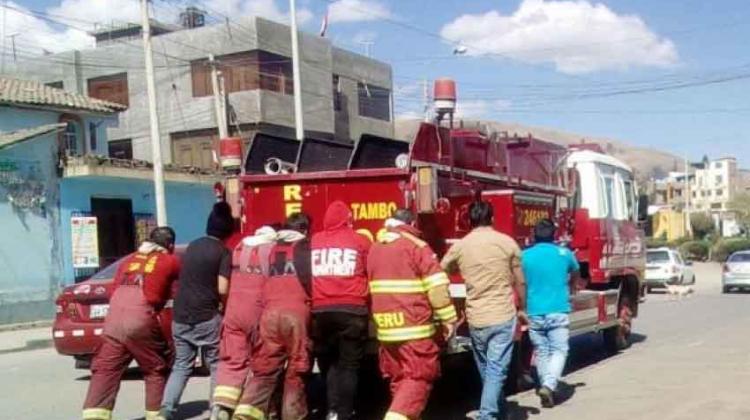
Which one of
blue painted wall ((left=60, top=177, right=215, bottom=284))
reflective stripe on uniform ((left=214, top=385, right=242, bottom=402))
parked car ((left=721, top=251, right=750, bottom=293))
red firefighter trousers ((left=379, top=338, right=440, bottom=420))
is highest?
blue painted wall ((left=60, top=177, right=215, bottom=284))

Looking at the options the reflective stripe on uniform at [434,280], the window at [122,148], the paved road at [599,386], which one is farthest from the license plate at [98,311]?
the window at [122,148]

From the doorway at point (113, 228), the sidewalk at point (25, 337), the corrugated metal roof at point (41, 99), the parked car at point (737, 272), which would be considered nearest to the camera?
the sidewalk at point (25, 337)

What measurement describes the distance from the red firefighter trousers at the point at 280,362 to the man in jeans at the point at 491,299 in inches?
52.2

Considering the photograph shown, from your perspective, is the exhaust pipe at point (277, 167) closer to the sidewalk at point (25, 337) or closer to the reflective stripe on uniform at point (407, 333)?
the reflective stripe on uniform at point (407, 333)

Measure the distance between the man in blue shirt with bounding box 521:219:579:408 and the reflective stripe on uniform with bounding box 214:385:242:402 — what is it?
9.13ft

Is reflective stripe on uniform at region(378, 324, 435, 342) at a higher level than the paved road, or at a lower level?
higher

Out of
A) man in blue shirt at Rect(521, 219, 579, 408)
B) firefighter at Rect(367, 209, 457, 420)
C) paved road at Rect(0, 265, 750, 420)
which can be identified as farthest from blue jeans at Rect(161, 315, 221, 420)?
man in blue shirt at Rect(521, 219, 579, 408)

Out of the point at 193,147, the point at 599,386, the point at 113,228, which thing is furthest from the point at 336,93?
the point at 599,386

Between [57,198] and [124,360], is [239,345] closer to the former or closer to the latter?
[124,360]

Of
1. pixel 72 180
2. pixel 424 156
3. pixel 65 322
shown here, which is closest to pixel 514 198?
pixel 424 156

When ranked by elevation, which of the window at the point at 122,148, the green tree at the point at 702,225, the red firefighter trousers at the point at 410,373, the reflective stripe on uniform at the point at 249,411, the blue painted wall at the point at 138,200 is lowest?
the green tree at the point at 702,225

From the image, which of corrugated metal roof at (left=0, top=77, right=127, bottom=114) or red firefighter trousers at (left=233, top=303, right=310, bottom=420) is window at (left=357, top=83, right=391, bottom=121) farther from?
red firefighter trousers at (left=233, top=303, right=310, bottom=420)

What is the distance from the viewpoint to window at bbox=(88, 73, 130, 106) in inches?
1564

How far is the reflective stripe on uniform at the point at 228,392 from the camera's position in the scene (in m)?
7.19
